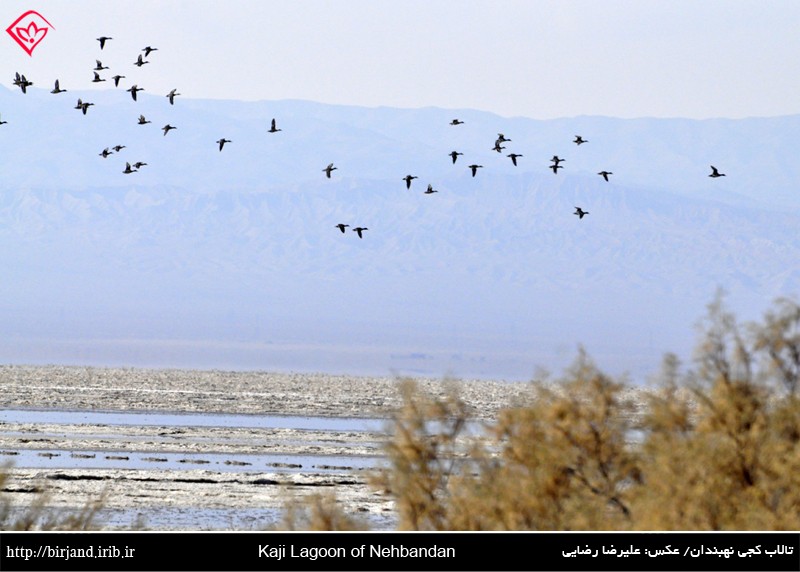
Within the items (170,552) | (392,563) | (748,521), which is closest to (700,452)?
(748,521)

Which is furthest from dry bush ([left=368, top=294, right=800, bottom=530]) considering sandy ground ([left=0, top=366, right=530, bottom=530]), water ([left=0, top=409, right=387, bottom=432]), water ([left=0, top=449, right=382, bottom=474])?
water ([left=0, top=409, right=387, bottom=432])

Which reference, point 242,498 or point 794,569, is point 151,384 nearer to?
point 242,498

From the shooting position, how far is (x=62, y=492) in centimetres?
4631

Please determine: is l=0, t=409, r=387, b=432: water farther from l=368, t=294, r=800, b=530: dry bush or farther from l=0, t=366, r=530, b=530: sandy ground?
l=368, t=294, r=800, b=530: dry bush

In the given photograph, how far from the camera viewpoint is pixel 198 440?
6394cm
